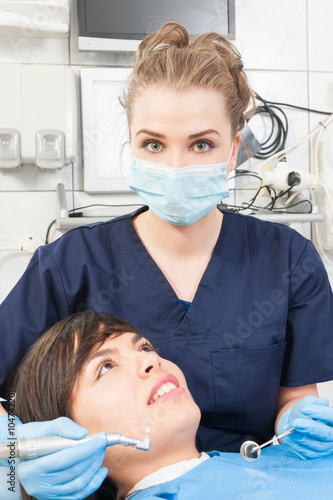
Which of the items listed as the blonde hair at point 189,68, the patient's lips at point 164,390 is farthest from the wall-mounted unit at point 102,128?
the patient's lips at point 164,390

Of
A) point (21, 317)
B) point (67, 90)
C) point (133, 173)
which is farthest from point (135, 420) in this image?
point (67, 90)

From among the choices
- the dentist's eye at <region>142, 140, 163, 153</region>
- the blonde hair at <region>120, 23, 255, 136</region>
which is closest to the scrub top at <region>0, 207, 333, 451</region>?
the dentist's eye at <region>142, 140, 163, 153</region>

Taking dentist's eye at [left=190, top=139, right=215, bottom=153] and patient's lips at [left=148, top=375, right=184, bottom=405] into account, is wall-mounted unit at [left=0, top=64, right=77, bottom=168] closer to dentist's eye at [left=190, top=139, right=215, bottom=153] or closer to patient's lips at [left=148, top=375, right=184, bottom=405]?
dentist's eye at [left=190, top=139, right=215, bottom=153]

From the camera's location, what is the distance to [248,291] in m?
1.43

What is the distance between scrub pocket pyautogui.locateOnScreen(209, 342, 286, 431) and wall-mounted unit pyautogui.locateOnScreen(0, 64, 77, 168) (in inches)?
50.4

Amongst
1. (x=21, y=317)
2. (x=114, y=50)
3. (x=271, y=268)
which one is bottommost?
(x=21, y=317)

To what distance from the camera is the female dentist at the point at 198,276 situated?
1.34 m

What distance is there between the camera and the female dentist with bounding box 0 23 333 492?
1.34m

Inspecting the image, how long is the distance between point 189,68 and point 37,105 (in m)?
1.12

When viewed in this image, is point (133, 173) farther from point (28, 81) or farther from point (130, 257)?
point (28, 81)

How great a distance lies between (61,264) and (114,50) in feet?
4.51

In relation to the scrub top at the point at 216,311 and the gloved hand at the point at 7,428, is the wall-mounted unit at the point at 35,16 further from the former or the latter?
the gloved hand at the point at 7,428

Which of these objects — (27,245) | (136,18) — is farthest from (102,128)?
(27,245)

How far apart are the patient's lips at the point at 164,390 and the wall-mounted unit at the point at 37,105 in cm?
136
